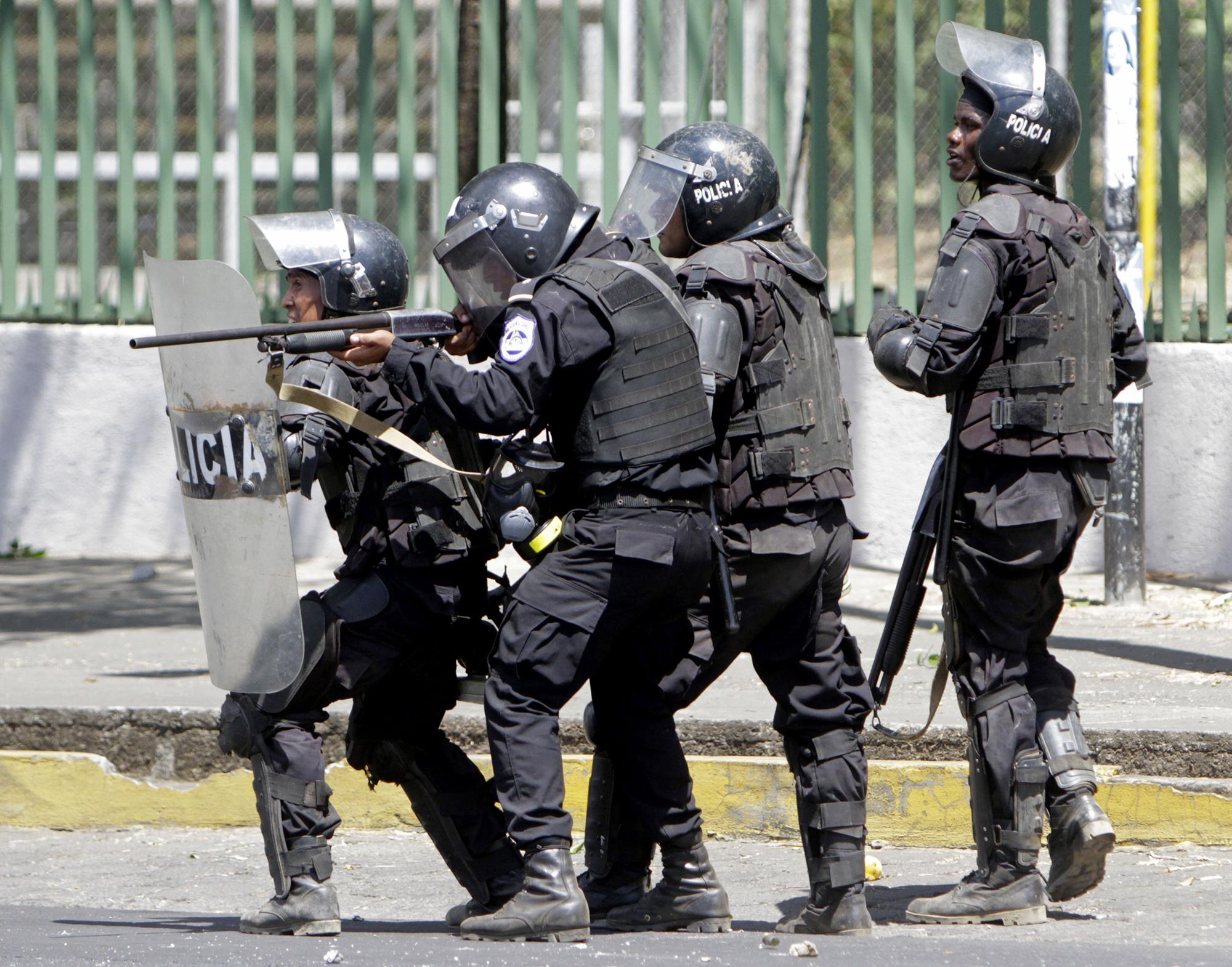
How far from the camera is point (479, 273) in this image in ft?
12.6

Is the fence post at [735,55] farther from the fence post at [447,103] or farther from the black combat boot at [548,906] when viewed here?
the black combat boot at [548,906]

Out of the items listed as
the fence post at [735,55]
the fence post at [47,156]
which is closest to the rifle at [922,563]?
the fence post at [735,55]

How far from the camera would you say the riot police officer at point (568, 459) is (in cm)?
358

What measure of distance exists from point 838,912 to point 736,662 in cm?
271

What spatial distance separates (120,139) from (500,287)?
5.29 m

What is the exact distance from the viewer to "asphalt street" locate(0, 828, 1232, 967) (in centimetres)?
347

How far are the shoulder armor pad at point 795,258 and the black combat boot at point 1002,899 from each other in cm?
142

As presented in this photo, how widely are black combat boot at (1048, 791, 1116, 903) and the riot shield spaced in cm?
180

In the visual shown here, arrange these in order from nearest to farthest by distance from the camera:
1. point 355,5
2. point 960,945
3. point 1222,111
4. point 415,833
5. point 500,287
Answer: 1. point 960,945
2. point 500,287
3. point 415,833
4. point 1222,111
5. point 355,5

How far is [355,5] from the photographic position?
8.42 metres

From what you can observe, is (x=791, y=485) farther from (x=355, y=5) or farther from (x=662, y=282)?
(x=355, y=5)

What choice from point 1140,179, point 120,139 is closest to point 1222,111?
point 1140,179

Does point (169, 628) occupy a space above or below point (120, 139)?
below

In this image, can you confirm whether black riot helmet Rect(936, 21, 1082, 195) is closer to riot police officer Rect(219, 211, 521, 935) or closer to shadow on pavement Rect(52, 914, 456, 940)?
riot police officer Rect(219, 211, 521, 935)
